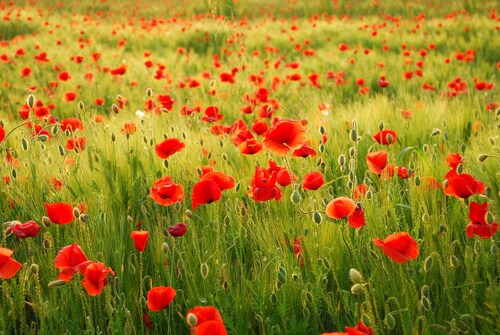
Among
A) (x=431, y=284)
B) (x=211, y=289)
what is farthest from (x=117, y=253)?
(x=431, y=284)

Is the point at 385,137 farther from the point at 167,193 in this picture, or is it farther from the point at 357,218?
the point at 167,193

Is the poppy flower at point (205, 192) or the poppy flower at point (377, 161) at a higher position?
the poppy flower at point (377, 161)

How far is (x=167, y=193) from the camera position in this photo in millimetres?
1388

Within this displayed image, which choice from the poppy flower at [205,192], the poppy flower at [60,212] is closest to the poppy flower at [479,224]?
the poppy flower at [205,192]

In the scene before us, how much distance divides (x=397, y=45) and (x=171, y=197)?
6.21 meters

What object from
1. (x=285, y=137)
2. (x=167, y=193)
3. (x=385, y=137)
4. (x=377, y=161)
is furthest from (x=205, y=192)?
(x=385, y=137)

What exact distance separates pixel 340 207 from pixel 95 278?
56cm

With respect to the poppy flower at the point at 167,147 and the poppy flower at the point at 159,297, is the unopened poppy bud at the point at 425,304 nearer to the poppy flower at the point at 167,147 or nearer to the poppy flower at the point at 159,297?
the poppy flower at the point at 159,297

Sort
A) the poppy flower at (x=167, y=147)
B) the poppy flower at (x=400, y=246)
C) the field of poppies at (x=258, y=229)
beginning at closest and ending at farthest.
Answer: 1. the poppy flower at (x=400, y=246)
2. the field of poppies at (x=258, y=229)
3. the poppy flower at (x=167, y=147)

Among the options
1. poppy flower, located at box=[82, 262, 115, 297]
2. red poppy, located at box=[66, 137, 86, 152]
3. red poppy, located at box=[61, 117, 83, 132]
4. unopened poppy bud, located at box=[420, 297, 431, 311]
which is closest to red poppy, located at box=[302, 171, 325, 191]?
unopened poppy bud, located at box=[420, 297, 431, 311]

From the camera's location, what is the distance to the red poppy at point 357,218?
1.21 meters

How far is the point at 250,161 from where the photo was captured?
210cm

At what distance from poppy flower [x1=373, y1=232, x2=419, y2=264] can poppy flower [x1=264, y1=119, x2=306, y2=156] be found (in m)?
0.46

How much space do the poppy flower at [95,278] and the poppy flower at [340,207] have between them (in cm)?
51
